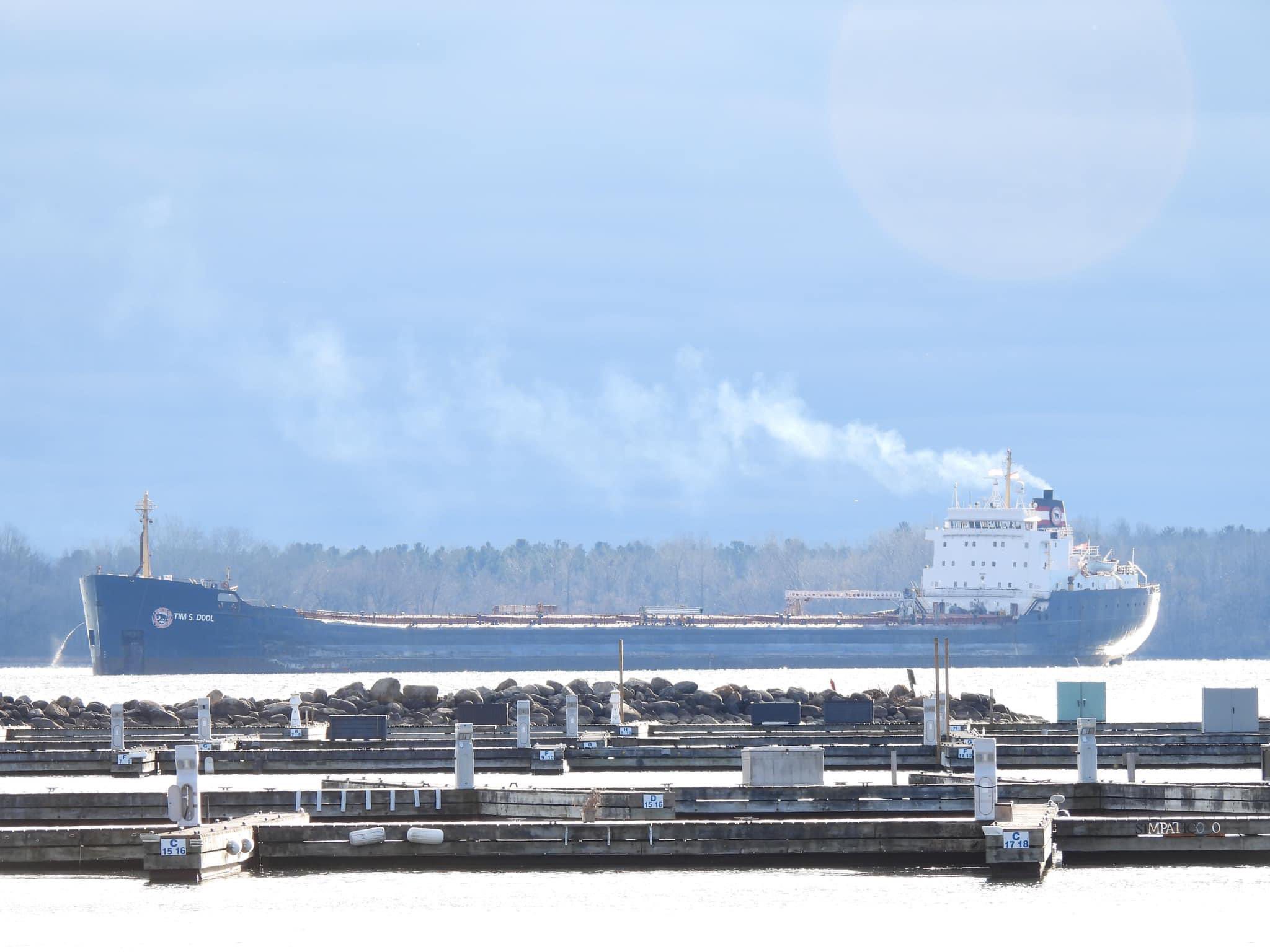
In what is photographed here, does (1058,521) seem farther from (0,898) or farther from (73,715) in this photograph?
(0,898)

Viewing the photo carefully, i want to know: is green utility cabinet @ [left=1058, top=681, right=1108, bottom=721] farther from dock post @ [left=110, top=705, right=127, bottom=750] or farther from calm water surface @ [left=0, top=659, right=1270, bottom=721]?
dock post @ [left=110, top=705, right=127, bottom=750]

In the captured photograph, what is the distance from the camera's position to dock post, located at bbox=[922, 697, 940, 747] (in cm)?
3088

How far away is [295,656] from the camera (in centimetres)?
10681

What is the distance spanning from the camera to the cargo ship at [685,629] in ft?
351

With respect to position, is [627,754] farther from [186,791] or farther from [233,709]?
[233,709]

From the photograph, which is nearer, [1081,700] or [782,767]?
[782,767]

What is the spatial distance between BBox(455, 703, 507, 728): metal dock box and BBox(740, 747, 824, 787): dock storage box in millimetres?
16766

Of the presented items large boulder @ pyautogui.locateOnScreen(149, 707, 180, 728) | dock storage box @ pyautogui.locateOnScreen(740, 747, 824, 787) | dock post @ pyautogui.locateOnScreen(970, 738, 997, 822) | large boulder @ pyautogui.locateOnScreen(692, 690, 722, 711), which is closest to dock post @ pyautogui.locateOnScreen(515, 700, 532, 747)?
dock storage box @ pyautogui.locateOnScreen(740, 747, 824, 787)

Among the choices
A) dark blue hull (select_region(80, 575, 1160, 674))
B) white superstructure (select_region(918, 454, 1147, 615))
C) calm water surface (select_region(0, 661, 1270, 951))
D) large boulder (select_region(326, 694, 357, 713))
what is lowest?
calm water surface (select_region(0, 661, 1270, 951))

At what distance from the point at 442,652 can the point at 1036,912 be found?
8941cm

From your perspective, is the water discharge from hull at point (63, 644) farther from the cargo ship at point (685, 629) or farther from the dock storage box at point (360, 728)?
the dock storage box at point (360, 728)

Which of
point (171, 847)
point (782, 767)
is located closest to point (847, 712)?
point (782, 767)

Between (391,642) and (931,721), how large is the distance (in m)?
77.6

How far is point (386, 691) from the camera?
53.8 meters
